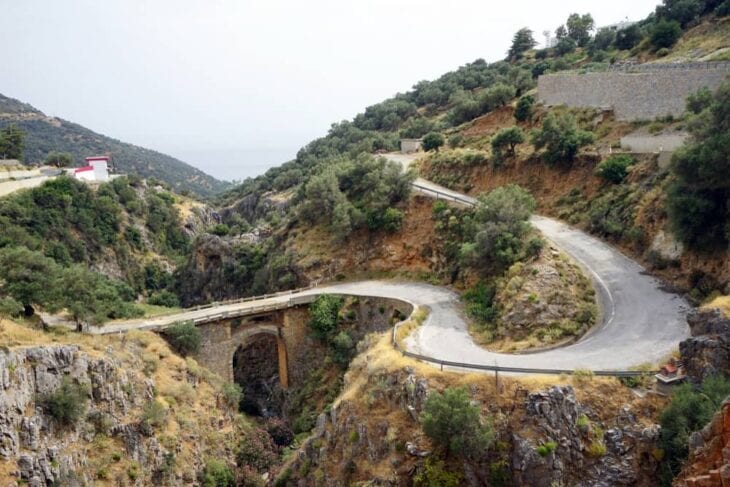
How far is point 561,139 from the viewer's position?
3725 cm

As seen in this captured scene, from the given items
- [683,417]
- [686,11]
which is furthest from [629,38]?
[683,417]

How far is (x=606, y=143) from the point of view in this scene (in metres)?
38.1

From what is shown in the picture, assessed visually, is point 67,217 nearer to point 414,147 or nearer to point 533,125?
point 414,147

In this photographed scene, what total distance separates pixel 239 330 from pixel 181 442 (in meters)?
9.04

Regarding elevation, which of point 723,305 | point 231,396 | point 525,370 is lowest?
point 231,396

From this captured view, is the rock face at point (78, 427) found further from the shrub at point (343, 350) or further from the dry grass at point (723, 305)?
the dry grass at point (723, 305)

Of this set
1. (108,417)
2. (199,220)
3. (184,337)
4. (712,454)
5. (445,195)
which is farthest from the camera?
(199,220)

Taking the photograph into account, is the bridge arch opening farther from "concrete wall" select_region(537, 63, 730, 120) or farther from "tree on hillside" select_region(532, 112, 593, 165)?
"concrete wall" select_region(537, 63, 730, 120)

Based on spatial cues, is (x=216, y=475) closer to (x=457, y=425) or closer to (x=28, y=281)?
(x=28, y=281)

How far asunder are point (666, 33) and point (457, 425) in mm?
51504

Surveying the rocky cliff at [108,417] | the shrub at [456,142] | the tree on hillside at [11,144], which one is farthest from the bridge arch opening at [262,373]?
the tree on hillside at [11,144]

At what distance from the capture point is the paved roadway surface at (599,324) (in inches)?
837

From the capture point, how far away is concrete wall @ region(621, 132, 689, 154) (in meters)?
32.3

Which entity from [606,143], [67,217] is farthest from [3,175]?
[606,143]
